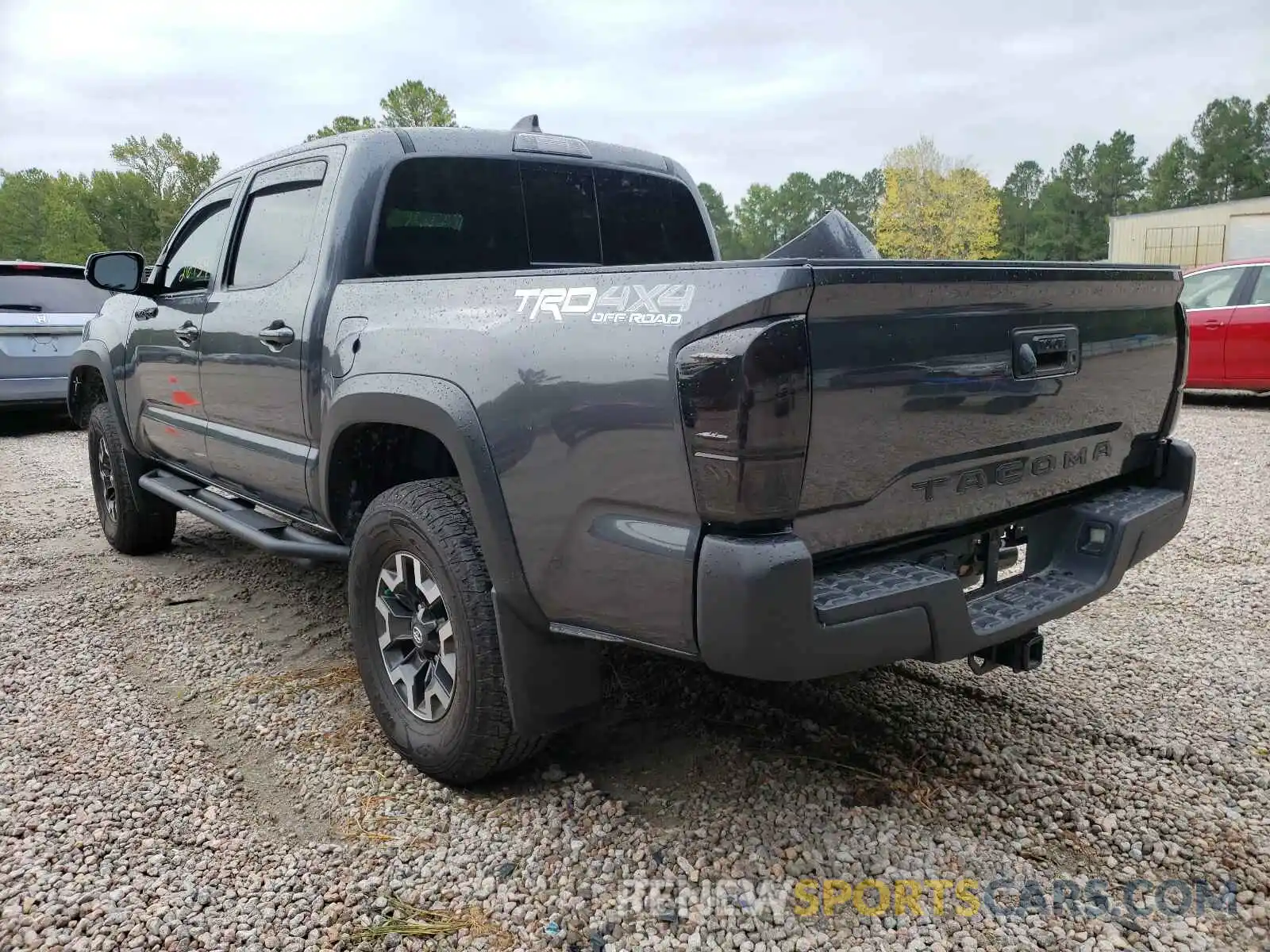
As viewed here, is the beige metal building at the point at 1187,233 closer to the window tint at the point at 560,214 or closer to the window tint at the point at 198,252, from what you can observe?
the window tint at the point at 560,214

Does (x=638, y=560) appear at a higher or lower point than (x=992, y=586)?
higher

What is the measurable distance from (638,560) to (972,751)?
148 centimetres

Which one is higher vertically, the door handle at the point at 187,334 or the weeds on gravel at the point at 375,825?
the door handle at the point at 187,334

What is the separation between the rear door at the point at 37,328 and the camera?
31.5 ft

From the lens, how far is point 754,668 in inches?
77.7

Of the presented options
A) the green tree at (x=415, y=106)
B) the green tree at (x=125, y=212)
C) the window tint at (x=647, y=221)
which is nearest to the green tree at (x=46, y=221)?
the green tree at (x=125, y=212)

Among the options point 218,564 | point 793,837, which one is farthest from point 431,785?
point 218,564

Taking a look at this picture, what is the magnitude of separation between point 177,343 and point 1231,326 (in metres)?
9.59

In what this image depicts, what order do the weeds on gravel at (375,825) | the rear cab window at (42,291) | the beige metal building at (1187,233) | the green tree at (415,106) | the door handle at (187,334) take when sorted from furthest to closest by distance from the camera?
1. the green tree at (415,106)
2. the beige metal building at (1187,233)
3. the rear cab window at (42,291)
4. the door handle at (187,334)
5. the weeds on gravel at (375,825)

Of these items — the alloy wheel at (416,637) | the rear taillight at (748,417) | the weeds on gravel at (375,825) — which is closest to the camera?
the rear taillight at (748,417)

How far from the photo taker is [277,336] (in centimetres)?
328

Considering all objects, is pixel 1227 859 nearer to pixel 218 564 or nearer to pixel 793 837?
pixel 793 837

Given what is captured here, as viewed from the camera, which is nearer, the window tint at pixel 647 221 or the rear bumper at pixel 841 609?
the rear bumper at pixel 841 609

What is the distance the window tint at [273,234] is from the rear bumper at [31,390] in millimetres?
7087
